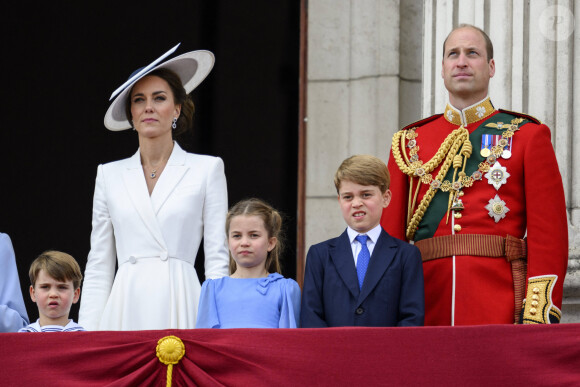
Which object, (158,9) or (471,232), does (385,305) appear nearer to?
(471,232)

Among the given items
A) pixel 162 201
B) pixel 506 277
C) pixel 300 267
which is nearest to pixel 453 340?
pixel 506 277

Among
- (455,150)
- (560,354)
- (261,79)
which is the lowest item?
(560,354)

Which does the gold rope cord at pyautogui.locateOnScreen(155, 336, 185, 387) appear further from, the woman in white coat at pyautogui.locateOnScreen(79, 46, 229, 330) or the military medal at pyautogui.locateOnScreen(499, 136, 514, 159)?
the military medal at pyautogui.locateOnScreen(499, 136, 514, 159)

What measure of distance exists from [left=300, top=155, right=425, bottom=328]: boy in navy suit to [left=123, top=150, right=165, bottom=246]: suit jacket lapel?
680 mm

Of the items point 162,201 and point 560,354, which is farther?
point 162,201

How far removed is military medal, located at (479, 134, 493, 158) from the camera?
5031 mm

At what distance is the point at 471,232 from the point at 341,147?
2.78 m

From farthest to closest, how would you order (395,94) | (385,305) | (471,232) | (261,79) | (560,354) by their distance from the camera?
(261,79) < (395,94) < (471,232) < (385,305) < (560,354)

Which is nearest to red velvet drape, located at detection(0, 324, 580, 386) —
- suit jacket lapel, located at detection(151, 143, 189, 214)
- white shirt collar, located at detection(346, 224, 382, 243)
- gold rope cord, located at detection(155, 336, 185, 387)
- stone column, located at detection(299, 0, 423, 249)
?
gold rope cord, located at detection(155, 336, 185, 387)

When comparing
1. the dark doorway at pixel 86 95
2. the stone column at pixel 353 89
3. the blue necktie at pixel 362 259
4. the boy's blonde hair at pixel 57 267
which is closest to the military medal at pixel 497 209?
the blue necktie at pixel 362 259

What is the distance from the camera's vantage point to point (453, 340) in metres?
4.19

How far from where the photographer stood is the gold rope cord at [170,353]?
168 inches

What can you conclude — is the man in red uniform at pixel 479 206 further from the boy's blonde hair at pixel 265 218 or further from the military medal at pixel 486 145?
the boy's blonde hair at pixel 265 218

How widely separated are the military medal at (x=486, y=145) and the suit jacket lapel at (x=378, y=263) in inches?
22.7
